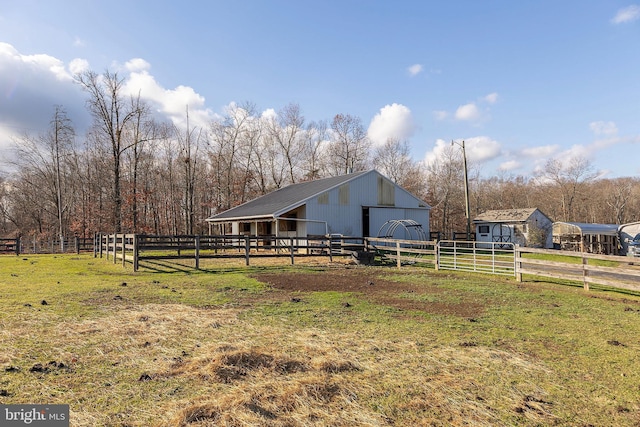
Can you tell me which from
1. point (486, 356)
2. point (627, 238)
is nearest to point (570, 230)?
point (627, 238)

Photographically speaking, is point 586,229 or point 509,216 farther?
point 509,216

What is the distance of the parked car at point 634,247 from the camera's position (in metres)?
23.7

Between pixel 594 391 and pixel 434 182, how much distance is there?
46.9 meters

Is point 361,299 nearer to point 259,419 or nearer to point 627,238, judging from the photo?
point 259,419

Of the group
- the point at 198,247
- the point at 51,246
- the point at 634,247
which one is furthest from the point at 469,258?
the point at 51,246

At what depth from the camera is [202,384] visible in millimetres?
3561

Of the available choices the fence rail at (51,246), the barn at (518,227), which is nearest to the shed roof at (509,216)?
the barn at (518,227)

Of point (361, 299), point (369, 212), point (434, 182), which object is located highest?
point (434, 182)

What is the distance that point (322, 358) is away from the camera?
13.9 feet

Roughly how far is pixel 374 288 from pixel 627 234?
26.7 meters

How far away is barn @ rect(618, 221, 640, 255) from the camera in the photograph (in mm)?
26188

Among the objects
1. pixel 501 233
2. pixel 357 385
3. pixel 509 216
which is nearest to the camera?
pixel 357 385

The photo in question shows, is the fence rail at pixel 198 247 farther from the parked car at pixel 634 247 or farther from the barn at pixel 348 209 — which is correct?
the parked car at pixel 634 247

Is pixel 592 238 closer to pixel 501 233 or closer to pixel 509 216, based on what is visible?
pixel 509 216
